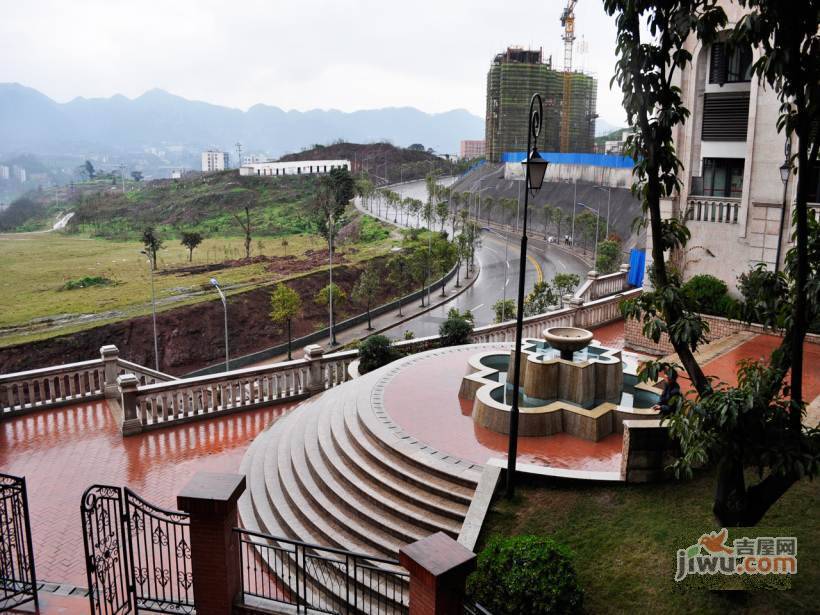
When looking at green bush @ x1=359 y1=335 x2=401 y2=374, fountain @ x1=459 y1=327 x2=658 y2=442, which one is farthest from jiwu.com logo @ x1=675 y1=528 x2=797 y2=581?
green bush @ x1=359 y1=335 x2=401 y2=374

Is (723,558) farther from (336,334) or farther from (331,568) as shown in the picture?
(336,334)

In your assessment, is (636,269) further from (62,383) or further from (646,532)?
(62,383)

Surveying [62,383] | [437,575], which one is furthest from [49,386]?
[437,575]

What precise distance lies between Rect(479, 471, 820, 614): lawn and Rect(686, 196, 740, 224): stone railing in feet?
40.2


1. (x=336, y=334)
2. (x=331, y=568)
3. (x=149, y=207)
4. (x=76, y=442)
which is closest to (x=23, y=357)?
(x=336, y=334)

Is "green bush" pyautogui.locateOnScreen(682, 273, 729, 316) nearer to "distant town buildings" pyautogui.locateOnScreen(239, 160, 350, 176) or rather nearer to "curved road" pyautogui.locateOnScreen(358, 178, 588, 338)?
"curved road" pyautogui.locateOnScreen(358, 178, 588, 338)

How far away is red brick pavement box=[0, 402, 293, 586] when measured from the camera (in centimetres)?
1023

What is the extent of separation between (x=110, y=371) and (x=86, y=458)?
3.65 metres

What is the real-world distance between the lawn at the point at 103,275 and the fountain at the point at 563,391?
44.5 metres

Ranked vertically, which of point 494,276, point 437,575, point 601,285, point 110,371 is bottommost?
point 494,276

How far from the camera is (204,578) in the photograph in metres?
7.45

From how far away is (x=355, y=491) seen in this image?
1036cm

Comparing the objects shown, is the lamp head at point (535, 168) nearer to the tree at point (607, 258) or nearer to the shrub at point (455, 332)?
the shrub at point (455, 332)

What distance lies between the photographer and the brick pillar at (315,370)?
16312mm
